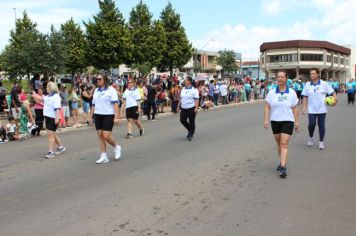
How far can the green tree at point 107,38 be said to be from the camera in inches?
1620

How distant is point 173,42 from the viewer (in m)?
50.2

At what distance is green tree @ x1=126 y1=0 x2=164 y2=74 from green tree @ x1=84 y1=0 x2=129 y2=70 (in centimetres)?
124

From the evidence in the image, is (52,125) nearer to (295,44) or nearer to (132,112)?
(132,112)

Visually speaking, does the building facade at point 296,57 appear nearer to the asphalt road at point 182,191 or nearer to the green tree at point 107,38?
the green tree at point 107,38

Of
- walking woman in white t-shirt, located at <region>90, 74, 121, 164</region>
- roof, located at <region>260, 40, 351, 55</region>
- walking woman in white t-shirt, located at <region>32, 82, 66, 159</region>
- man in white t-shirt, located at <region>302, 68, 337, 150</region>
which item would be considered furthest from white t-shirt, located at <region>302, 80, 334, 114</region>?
roof, located at <region>260, 40, 351, 55</region>

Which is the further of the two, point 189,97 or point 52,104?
point 189,97

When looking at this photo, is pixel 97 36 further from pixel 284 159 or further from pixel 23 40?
pixel 284 159

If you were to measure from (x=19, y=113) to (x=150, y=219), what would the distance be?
35.2ft

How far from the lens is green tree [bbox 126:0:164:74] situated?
43938mm

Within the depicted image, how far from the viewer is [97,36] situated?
136 feet

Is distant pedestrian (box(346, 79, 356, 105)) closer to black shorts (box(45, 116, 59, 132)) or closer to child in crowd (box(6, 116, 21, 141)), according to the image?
child in crowd (box(6, 116, 21, 141))

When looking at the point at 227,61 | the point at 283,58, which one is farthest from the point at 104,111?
the point at 283,58

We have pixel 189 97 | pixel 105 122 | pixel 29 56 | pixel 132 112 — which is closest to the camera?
pixel 105 122

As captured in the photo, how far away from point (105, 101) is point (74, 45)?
36.8 metres
